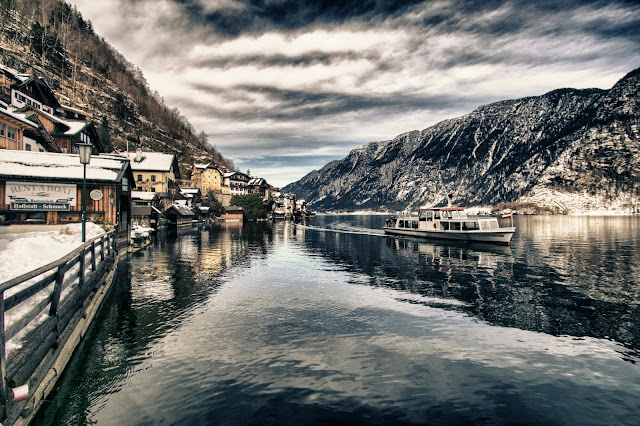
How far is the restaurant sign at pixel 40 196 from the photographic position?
32.0 m

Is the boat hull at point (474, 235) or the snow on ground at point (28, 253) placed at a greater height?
the snow on ground at point (28, 253)

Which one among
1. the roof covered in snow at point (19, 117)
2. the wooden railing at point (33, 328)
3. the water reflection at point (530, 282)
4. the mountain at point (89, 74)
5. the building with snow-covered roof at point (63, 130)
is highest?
the mountain at point (89, 74)

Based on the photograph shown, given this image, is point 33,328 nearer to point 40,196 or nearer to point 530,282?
point 530,282

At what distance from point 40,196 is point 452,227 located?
61188 millimetres

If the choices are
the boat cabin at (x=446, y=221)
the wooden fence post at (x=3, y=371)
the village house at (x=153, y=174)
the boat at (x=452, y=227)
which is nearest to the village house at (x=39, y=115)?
the village house at (x=153, y=174)

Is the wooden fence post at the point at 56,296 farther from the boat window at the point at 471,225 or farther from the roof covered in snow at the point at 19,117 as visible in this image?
the boat window at the point at 471,225

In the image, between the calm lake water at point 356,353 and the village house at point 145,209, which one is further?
the village house at point 145,209

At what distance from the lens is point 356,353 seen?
13.2m

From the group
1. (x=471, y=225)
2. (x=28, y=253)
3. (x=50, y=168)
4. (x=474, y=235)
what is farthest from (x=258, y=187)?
(x=28, y=253)

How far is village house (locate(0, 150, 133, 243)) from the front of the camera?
32.0 metres

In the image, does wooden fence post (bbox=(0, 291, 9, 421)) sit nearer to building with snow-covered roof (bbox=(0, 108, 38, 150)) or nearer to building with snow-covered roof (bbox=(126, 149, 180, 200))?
building with snow-covered roof (bbox=(0, 108, 38, 150))

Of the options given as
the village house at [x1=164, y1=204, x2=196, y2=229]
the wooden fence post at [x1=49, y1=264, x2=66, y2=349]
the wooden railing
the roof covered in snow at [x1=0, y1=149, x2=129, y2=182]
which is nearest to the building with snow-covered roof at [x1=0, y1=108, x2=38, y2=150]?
the roof covered in snow at [x1=0, y1=149, x2=129, y2=182]

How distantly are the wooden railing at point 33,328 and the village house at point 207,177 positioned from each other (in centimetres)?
13574

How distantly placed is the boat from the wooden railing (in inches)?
2168
